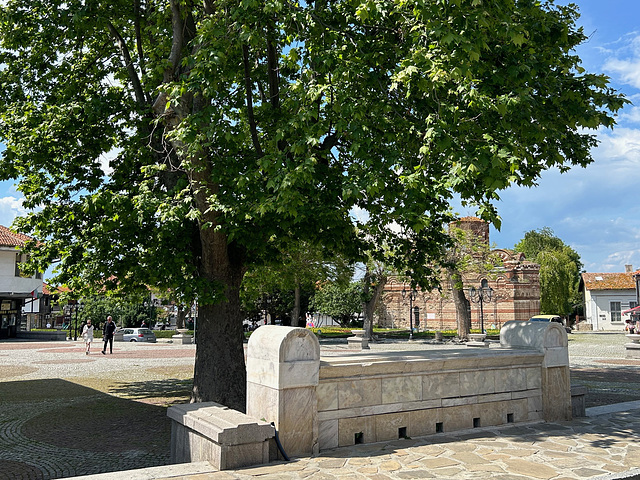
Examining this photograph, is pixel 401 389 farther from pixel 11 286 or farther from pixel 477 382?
pixel 11 286

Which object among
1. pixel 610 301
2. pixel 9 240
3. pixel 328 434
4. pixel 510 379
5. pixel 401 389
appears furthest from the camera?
pixel 610 301

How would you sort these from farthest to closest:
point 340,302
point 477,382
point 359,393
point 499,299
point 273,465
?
point 340,302
point 499,299
point 477,382
point 359,393
point 273,465

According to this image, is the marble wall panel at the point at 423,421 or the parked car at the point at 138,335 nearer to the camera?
the marble wall panel at the point at 423,421

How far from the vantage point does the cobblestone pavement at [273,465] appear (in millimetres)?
6059

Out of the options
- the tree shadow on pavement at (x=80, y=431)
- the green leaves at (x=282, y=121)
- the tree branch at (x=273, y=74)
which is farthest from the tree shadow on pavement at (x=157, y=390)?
the tree branch at (x=273, y=74)

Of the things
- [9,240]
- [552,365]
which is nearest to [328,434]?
[552,365]

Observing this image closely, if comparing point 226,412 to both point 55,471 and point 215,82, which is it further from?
point 215,82

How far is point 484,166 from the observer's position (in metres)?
7.15

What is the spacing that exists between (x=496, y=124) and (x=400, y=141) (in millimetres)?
1821

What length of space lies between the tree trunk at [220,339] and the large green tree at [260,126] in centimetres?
3

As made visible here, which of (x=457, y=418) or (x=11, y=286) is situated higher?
(x=11, y=286)

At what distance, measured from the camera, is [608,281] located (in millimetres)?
65125

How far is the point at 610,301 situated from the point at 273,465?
67.2 metres

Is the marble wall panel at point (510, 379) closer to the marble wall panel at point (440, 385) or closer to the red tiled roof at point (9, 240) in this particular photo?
the marble wall panel at point (440, 385)
